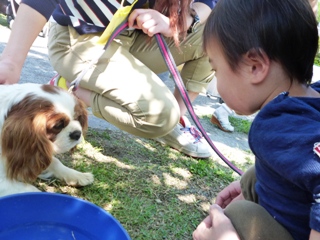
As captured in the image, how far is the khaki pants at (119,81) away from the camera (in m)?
2.42

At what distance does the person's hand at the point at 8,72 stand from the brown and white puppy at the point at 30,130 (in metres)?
0.11

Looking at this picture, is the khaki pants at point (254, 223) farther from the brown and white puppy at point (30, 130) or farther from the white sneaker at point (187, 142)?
the white sneaker at point (187, 142)

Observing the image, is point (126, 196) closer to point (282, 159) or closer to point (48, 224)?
point (48, 224)

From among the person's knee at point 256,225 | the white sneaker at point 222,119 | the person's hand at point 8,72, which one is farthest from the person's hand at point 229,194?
the white sneaker at point 222,119

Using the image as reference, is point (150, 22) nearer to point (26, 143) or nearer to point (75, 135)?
point (75, 135)

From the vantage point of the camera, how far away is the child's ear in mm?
1235

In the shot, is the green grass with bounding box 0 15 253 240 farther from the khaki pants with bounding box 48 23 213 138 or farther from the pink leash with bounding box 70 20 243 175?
the pink leash with bounding box 70 20 243 175

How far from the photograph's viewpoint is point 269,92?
1.29 meters

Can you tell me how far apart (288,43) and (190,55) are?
5.44 ft

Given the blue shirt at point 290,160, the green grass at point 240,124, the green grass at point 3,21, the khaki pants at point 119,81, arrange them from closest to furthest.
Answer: the blue shirt at point 290,160
the khaki pants at point 119,81
the green grass at point 240,124
the green grass at point 3,21

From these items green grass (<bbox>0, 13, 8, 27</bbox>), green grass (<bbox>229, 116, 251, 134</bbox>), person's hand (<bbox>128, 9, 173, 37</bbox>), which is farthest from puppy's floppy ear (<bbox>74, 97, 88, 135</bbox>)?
green grass (<bbox>0, 13, 8, 27</bbox>)

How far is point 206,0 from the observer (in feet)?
9.11

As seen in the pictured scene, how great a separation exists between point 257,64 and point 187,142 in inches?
68.4

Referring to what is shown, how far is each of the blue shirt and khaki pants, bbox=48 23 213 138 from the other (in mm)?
1189
